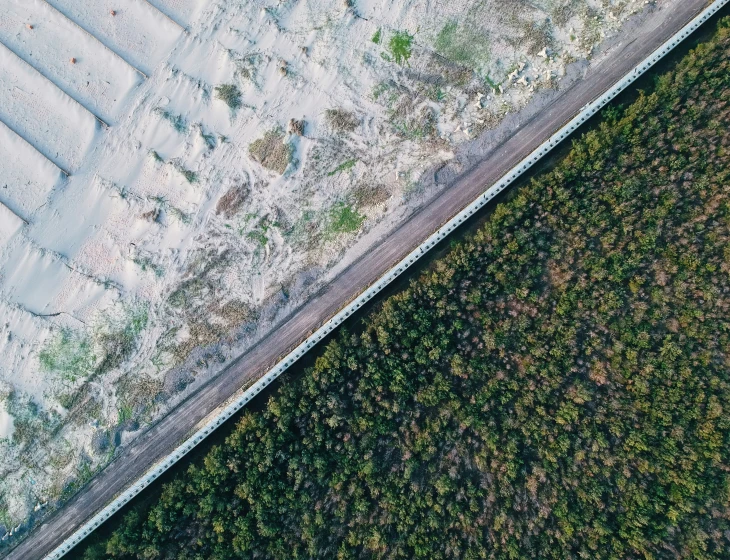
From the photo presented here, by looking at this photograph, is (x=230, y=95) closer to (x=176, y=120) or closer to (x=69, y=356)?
(x=176, y=120)

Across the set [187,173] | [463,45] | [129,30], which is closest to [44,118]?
[129,30]

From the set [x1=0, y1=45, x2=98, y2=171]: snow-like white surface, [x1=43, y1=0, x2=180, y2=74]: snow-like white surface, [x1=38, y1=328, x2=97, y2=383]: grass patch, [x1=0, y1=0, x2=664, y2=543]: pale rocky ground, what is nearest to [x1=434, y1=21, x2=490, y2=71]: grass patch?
[x1=0, y1=0, x2=664, y2=543]: pale rocky ground

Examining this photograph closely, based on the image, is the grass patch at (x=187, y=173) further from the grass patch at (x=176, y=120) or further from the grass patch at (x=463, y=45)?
the grass patch at (x=463, y=45)

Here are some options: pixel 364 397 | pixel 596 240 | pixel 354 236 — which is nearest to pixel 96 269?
pixel 354 236

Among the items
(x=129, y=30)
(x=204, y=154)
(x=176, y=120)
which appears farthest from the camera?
(x=129, y=30)

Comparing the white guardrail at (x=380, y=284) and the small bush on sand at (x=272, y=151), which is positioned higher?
the small bush on sand at (x=272, y=151)

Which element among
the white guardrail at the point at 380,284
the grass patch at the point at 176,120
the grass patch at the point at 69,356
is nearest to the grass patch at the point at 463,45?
the white guardrail at the point at 380,284
